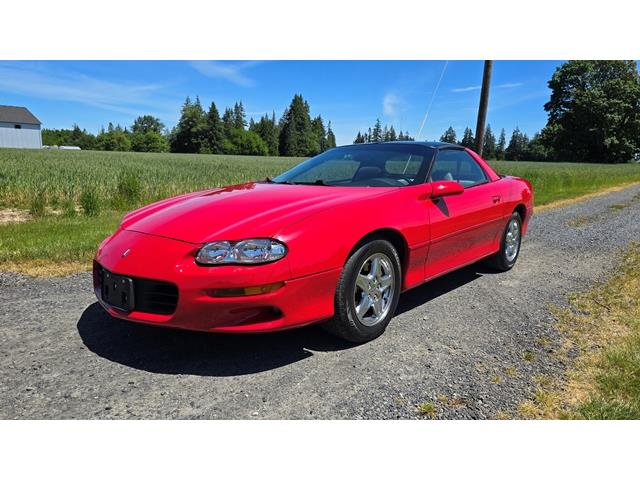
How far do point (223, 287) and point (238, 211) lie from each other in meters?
0.66

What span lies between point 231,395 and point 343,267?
3.31ft

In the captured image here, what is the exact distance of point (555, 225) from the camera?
843 centimetres

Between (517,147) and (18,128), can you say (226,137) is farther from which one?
(517,147)

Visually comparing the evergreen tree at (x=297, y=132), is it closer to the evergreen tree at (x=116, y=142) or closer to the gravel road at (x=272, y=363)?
the evergreen tree at (x=116, y=142)

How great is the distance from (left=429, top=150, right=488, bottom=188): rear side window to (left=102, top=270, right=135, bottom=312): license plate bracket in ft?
8.14

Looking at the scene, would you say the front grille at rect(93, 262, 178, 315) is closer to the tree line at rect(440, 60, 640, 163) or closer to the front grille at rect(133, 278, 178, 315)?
the front grille at rect(133, 278, 178, 315)

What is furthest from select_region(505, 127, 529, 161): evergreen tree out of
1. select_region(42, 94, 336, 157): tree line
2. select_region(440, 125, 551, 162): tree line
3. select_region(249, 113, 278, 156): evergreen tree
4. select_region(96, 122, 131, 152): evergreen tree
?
select_region(96, 122, 131, 152): evergreen tree

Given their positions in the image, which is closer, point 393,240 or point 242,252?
point 242,252

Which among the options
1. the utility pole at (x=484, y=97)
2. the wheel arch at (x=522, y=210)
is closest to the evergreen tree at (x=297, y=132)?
the utility pole at (x=484, y=97)

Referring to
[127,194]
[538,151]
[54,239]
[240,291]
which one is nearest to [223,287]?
[240,291]

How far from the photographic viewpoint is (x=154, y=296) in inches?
104

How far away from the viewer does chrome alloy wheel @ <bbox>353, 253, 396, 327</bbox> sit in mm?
3049

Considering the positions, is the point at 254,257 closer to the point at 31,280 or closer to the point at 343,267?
the point at 343,267

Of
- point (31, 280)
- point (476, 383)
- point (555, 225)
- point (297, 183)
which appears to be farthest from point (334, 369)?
point (555, 225)
